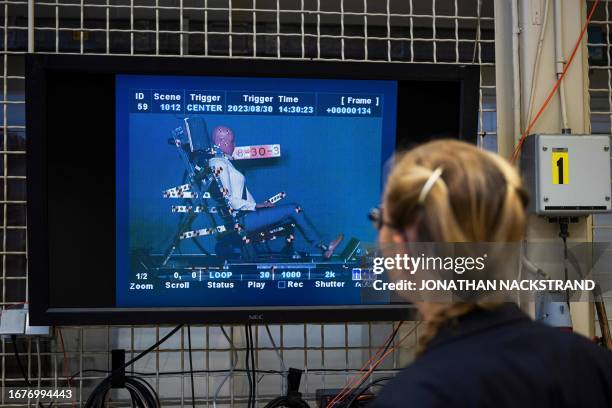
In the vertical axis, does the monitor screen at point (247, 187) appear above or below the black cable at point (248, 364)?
above

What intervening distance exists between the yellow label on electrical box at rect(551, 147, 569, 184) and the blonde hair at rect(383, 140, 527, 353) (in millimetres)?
1285

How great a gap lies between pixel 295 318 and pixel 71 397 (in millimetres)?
768

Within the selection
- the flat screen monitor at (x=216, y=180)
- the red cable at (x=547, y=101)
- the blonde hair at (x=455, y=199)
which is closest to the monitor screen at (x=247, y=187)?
the flat screen monitor at (x=216, y=180)

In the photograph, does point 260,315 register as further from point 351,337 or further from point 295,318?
point 351,337

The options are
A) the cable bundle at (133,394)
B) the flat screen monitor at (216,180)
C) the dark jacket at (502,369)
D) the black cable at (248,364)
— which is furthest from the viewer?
the black cable at (248,364)

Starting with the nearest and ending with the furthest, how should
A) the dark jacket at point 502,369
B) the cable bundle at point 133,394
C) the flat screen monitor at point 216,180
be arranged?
the dark jacket at point 502,369
the flat screen monitor at point 216,180
the cable bundle at point 133,394

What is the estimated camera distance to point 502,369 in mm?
855

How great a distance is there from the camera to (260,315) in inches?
80.4

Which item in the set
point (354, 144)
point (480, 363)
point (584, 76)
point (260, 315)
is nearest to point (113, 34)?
point (354, 144)

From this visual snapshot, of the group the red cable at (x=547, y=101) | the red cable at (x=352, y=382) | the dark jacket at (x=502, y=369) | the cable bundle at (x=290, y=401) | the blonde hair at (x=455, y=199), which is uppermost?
the red cable at (x=547, y=101)

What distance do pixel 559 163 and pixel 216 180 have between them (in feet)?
3.46

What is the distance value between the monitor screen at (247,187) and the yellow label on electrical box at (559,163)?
0.51 m

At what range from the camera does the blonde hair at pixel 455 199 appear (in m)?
0.91

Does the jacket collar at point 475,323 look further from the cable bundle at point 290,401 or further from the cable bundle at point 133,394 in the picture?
the cable bundle at point 133,394
